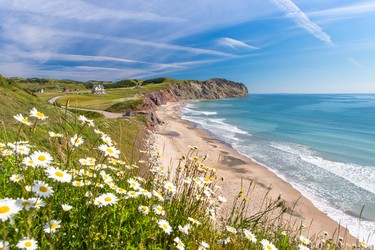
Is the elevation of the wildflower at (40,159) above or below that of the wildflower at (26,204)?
above

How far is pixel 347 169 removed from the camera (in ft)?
92.6

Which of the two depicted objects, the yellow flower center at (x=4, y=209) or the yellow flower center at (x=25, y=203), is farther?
the yellow flower center at (x=25, y=203)

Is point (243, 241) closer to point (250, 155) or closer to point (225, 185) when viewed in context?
point (225, 185)

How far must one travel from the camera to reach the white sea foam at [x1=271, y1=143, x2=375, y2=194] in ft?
80.2

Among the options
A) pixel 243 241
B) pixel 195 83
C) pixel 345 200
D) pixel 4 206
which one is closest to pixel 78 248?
pixel 4 206

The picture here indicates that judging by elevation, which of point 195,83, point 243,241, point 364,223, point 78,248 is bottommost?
point 364,223

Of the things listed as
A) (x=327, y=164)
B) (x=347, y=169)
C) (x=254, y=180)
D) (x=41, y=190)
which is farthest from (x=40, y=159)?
(x=327, y=164)

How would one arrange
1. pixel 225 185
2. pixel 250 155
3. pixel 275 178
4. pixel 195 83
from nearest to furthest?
1. pixel 225 185
2. pixel 275 178
3. pixel 250 155
4. pixel 195 83

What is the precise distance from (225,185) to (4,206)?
2097 cm

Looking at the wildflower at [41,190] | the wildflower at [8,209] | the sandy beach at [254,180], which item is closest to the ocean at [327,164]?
the sandy beach at [254,180]

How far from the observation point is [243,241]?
4086 millimetres

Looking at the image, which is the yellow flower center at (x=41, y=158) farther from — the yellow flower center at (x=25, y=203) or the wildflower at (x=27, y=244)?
the wildflower at (x=27, y=244)

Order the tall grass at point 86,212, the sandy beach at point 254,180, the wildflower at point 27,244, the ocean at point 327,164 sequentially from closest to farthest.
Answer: the wildflower at point 27,244, the tall grass at point 86,212, the sandy beach at point 254,180, the ocean at point 327,164

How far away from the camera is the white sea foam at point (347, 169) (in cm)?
2445
